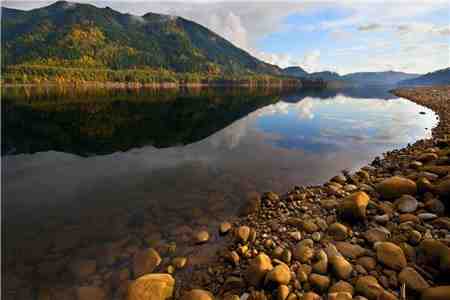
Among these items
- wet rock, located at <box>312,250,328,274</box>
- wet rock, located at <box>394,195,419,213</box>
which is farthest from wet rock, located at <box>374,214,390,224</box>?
wet rock, located at <box>312,250,328,274</box>

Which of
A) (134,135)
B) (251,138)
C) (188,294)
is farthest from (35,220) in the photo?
(251,138)

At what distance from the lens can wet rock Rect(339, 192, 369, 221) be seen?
31.8 ft

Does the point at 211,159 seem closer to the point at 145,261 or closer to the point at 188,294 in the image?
the point at 145,261

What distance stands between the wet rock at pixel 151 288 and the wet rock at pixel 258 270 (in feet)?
7.85

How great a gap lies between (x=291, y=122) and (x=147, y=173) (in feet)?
95.3

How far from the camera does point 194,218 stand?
12.0m

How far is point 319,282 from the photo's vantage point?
22.6ft

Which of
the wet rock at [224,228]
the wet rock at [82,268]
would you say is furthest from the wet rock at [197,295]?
the wet rock at [82,268]

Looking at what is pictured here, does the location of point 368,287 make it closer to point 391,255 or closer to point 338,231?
point 391,255

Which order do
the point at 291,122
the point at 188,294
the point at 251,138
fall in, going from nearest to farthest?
the point at 188,294 → the point at 251,138 → the point at 291,122

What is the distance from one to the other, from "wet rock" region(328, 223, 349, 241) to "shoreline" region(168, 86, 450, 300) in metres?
0.04

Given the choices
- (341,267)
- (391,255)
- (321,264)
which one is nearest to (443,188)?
(391,255)

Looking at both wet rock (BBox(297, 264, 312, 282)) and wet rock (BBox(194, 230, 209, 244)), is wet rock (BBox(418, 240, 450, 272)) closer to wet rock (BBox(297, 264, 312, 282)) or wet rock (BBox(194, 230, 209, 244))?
wet rock (BBox(297, 264, 312, 282))

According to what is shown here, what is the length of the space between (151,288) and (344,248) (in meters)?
6.14
